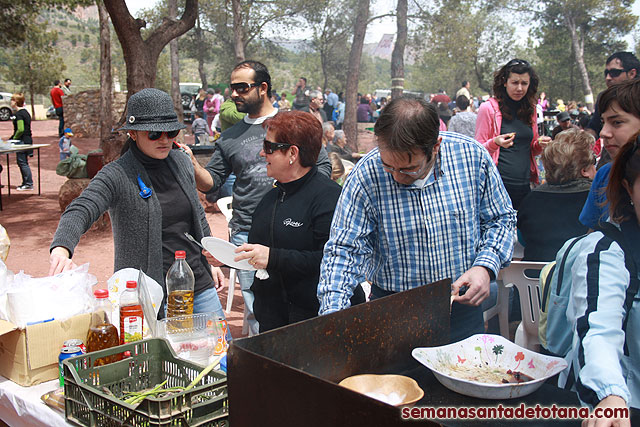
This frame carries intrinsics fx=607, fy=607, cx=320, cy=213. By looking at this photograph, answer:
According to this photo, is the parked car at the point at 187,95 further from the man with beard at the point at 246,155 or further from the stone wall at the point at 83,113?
the man with beard at the point at 246,155

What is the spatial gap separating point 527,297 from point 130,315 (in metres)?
2.54

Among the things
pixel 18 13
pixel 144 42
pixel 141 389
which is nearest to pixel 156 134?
pixel 141 389

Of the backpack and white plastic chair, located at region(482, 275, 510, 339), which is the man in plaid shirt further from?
white plastic chair, located at region(482, 275, 510, 339)

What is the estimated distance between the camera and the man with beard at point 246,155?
3906mm

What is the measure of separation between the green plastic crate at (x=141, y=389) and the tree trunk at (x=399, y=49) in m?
16.7

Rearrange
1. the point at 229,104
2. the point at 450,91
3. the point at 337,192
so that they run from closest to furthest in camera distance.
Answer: the point at 337,192 < the point at 229,104 < the point at 450,91

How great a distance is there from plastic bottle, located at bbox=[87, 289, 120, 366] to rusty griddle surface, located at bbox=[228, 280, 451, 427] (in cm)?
94

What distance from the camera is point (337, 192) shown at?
291 cm

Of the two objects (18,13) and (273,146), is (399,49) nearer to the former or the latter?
(18,13)

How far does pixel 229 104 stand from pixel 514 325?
10.6 ft

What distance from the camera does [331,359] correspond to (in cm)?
187

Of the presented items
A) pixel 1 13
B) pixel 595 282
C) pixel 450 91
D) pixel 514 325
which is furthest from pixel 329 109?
pixel 450 91

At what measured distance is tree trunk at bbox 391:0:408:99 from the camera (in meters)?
18.5

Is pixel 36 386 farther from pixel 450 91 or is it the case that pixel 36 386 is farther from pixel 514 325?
pixel 450 91
